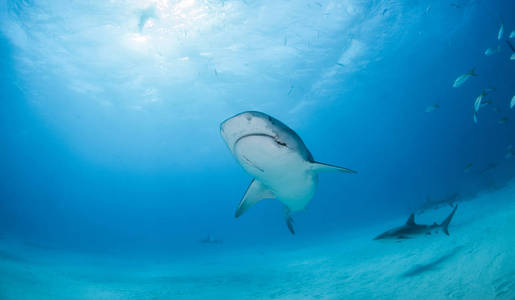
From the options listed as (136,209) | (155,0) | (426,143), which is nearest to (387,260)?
(155,0)

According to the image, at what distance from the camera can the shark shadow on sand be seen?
5.77m

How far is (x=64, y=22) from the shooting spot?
12.3 meters

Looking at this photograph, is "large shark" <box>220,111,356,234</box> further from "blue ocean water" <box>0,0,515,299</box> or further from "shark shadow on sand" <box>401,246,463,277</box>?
"shark shadow on sand" <box>401,246,463,277</box>

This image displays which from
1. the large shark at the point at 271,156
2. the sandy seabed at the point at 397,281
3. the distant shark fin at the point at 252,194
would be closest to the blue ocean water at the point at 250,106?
the sandy seabed at the point at 397,281

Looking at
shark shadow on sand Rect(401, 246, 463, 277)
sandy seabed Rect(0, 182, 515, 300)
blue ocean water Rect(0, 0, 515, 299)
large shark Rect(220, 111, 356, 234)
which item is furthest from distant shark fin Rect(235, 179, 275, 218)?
shark shadow on sand Rect(401, 246, 463, 277)

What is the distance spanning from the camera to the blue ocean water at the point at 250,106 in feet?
28.2

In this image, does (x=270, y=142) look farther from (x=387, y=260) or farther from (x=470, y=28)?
(x=470, y=28)

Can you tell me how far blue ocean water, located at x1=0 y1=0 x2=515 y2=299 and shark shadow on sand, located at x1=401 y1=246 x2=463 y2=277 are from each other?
3.3 inches

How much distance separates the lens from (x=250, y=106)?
22422 mm

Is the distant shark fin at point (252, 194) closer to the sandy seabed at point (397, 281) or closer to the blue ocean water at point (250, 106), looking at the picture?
the blue ocean water at point (250, 106)

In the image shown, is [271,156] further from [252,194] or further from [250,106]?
[250,106]

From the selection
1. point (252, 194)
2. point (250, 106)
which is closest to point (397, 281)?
point (252, 194)

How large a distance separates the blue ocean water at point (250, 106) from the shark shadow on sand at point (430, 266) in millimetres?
84

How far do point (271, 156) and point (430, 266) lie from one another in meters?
6.12
